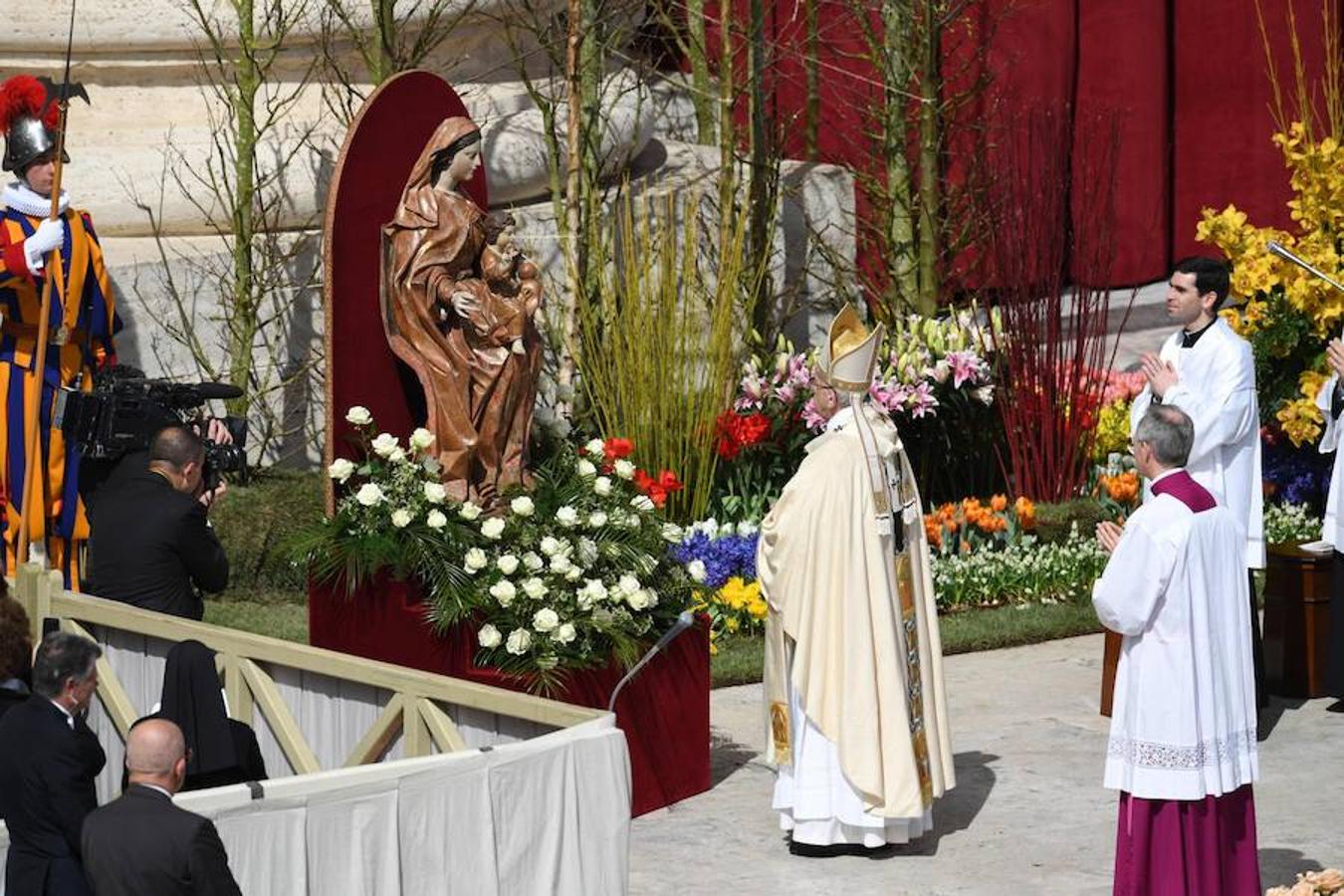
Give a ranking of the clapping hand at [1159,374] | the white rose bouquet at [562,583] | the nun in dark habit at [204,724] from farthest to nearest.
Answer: the clapping hand at [1159,374]
the white rose bouquet at [562,583]
the nun in dark habit at [204,724]

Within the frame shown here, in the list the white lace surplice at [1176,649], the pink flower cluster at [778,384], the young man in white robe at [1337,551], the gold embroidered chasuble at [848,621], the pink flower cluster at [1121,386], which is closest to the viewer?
the white lace surplice at [1176,649]

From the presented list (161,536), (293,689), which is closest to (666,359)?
(161,536)

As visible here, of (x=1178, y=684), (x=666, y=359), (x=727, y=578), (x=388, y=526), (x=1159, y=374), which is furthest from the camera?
(x=666, y=359)

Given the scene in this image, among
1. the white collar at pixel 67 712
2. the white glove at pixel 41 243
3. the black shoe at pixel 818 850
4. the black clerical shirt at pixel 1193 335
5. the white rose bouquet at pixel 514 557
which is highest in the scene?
the white glove at pixel 41 243

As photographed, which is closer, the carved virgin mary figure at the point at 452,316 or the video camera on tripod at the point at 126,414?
the carved virgin mary figure at the point at 452,316

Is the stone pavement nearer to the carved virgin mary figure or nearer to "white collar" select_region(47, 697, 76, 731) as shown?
the carved virgin mary figure

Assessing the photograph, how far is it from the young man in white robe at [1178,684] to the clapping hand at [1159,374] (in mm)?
1573

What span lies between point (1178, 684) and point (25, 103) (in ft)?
16.9

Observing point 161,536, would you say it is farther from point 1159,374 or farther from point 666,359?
point 666,359

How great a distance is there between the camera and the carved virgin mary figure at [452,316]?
8531 mm

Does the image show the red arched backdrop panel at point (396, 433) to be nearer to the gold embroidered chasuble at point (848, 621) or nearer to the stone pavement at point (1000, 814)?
the stone pavement at point (1000, 814)

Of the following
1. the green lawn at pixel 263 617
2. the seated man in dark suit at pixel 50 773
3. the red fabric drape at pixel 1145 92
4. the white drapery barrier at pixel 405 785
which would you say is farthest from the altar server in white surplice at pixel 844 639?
the red fabric drape at pixel 1145 92

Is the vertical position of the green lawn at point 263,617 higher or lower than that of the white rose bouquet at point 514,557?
lower

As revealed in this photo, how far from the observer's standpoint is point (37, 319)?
976 cm
